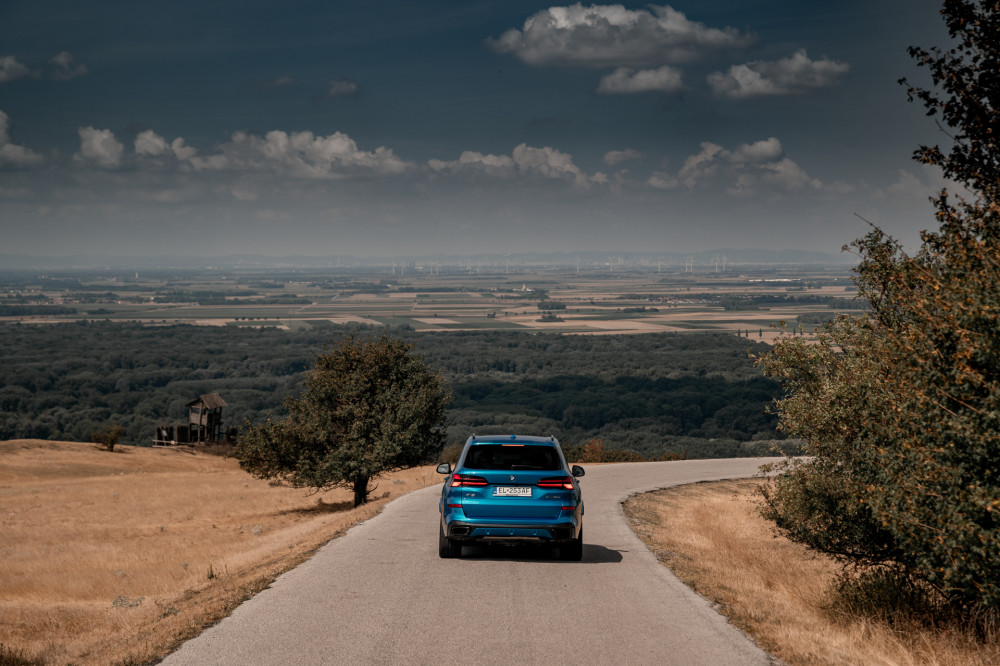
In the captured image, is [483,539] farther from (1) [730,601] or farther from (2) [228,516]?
(2) [228,516]

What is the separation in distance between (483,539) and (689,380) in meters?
156

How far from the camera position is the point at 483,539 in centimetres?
1208

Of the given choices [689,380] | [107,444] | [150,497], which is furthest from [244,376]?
[150,497]

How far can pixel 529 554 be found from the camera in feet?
45.3

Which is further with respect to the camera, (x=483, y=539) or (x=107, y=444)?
(x=107, y=444)

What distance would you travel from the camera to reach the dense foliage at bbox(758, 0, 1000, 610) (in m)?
7.39

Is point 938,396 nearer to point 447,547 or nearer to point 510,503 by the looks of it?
point 510,503

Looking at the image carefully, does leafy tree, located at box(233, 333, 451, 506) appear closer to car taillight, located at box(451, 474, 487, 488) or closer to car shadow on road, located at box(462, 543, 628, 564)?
car shadow on road, located at box(462, 543, 628, 564)

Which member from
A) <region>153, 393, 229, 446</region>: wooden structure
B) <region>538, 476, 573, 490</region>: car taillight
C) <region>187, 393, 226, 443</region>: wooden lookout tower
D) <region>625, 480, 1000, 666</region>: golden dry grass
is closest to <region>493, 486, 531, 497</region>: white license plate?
<region>538, 476, 573, 490</region>: car taillight

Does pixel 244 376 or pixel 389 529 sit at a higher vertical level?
pixel 389 529

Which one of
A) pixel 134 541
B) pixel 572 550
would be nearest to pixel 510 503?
pixel 572 550

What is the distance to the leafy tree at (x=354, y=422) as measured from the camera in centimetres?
3016

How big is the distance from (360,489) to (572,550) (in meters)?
19.2

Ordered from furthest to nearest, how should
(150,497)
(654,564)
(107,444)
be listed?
(107,444), (150,497), (654,564)
